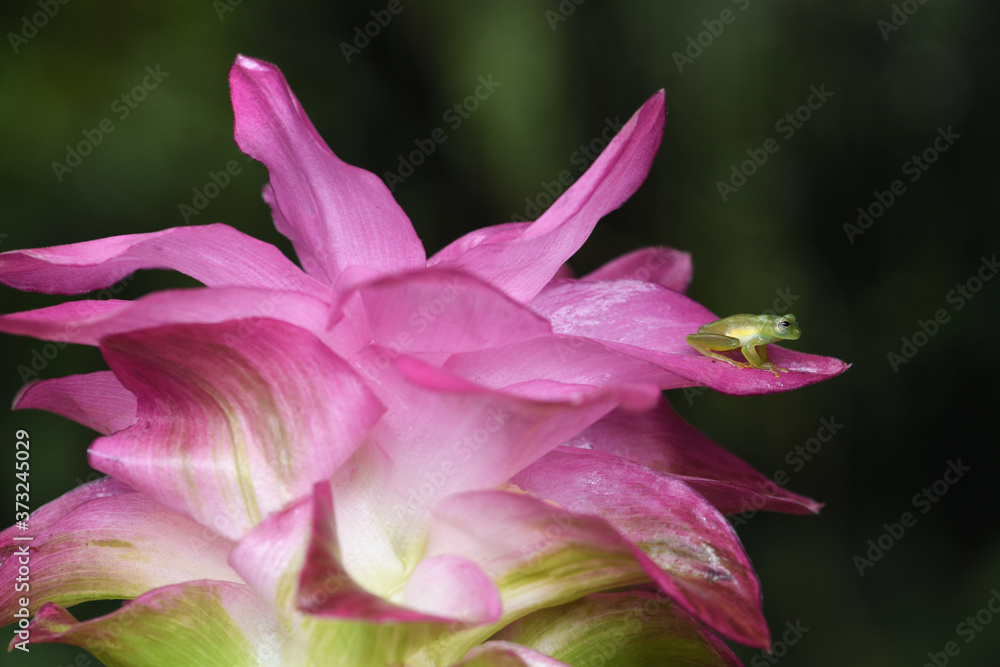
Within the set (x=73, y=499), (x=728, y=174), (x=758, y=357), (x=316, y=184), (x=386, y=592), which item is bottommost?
(x=73, y=499)

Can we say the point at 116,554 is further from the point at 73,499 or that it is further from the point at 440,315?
the point at 440,315

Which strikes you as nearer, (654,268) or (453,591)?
(453,591)

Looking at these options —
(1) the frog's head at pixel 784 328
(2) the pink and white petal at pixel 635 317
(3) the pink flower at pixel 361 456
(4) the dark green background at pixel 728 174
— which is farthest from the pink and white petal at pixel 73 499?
(4) the dark green background at pixel 728 174

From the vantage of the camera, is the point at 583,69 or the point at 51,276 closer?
the point at 51,276

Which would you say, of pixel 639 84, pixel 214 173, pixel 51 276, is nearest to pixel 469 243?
pixel 51 276

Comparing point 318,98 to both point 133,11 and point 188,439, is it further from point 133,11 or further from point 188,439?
point 188,439

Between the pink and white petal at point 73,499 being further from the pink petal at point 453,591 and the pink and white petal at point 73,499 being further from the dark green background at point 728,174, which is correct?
the dark green background at point 728,174

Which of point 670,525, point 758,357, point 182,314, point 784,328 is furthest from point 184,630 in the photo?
point 784,328
